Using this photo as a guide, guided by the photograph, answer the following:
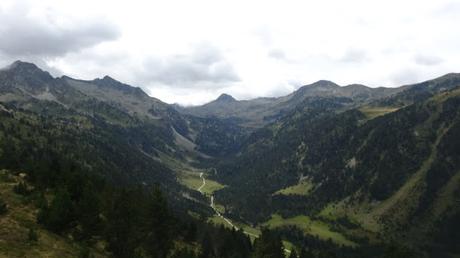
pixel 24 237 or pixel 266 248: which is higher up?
pixel 24 237

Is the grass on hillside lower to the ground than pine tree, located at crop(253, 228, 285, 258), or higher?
higher

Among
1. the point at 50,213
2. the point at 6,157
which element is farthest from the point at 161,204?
the point at 6,157

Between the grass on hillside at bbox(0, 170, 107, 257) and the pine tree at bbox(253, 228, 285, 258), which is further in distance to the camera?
the pine tree at bbox(253, 228, 285, 258)

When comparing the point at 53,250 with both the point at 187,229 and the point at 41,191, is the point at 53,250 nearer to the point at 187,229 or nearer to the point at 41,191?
the point at 41,191

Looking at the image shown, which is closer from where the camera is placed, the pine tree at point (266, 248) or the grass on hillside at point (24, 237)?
the grass on hillside at point (24, 237)

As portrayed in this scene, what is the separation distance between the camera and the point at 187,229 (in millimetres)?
142000

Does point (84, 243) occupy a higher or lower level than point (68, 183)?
lower

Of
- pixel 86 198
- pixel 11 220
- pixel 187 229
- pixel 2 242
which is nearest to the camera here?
pixel 2 242

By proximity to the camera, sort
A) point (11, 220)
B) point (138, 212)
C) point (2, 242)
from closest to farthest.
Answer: point (2, 242), point (11, 220), point (138, 212)

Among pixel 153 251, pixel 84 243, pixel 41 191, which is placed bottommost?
pixel 153 251

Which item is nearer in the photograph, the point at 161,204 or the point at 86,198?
the point at 86,198

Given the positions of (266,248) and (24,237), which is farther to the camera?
(266,248)

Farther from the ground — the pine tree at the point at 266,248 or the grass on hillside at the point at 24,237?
the grass on hillside at the point at 24,237

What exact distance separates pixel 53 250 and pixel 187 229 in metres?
83.0
